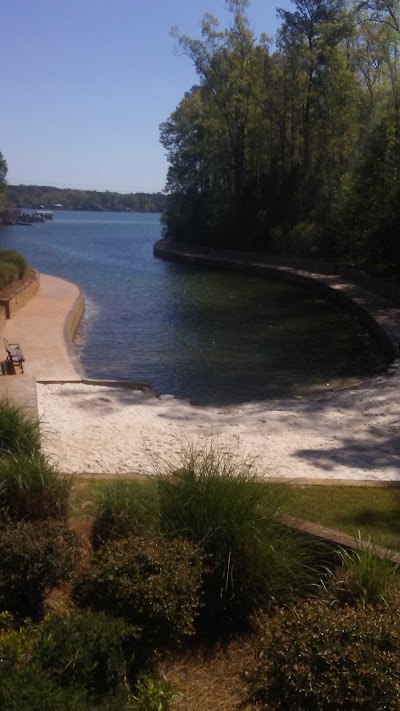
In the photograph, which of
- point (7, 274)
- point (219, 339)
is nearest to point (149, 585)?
point (219, 339)

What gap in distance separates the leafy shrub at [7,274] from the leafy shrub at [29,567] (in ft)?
61.6

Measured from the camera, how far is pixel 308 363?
1697 centimetres

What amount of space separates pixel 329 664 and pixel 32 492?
269 centimetres

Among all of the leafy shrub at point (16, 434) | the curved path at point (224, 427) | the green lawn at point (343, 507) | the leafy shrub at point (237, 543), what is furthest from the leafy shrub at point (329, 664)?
the curved path at point (224, 427)

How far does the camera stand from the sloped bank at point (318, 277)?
781 inches

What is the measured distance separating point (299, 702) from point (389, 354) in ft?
49.0

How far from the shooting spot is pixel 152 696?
10.1 ft

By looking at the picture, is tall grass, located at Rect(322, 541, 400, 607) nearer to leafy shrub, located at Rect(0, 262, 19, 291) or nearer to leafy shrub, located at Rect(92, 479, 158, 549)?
leafy shrub, located at Rect(92, 479, 158, 549)

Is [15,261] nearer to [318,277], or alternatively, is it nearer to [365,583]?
[318,277]

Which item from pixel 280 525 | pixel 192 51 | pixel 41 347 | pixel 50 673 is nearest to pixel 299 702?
pixel 50 673

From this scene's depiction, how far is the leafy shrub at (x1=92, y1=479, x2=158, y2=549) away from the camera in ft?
15.2

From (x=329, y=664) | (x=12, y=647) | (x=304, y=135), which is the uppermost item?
(x=304, y=135)

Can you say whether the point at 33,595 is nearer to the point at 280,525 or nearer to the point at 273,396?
the point at 280,525

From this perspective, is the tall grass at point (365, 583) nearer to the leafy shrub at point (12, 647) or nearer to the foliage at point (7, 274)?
the leafy shrub at point (12, 647)
